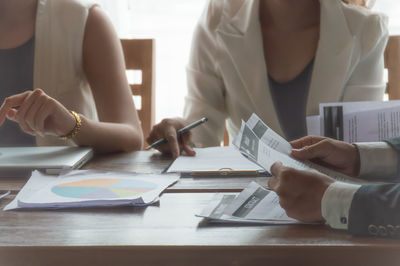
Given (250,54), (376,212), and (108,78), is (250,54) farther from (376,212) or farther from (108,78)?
(376,212)

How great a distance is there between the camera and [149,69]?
1429mm

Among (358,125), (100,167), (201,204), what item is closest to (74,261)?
(201,204)

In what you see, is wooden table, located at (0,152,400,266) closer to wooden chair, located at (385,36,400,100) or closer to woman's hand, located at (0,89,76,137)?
woman's hand, located at (0,89,76,137)

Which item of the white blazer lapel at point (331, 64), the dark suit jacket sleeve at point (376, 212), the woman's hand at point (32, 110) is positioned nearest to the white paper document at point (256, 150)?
the dark suit jacket sleeve at point (376, 212)

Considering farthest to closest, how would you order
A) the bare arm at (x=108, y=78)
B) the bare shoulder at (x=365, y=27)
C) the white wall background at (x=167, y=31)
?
the white wall background at (x=167, y=31), the bare shoulder at (x=365, y=27), the bare arm at (x=108, y=78)

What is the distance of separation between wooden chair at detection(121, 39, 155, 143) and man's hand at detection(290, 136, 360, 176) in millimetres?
Answer: 755

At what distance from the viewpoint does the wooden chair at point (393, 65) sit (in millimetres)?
1389

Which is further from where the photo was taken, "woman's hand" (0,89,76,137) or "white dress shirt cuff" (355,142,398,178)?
"woman's hand" (0,89,76,137)

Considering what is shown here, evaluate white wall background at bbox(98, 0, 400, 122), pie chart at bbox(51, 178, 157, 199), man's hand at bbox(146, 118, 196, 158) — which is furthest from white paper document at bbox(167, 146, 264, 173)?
white wall background at bbox(98, 0, 400, 122)

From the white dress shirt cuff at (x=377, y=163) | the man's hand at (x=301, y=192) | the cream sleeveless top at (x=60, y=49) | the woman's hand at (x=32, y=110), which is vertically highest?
the cream sleeveless top at (x=60, y=49)

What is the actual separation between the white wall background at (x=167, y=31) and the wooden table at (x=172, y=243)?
2330mm

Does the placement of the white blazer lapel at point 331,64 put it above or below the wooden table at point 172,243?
above

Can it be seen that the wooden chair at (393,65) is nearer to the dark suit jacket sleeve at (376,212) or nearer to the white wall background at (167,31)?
the dark suit jacket sleeve at (376,212)

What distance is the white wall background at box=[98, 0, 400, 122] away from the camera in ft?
9.21
